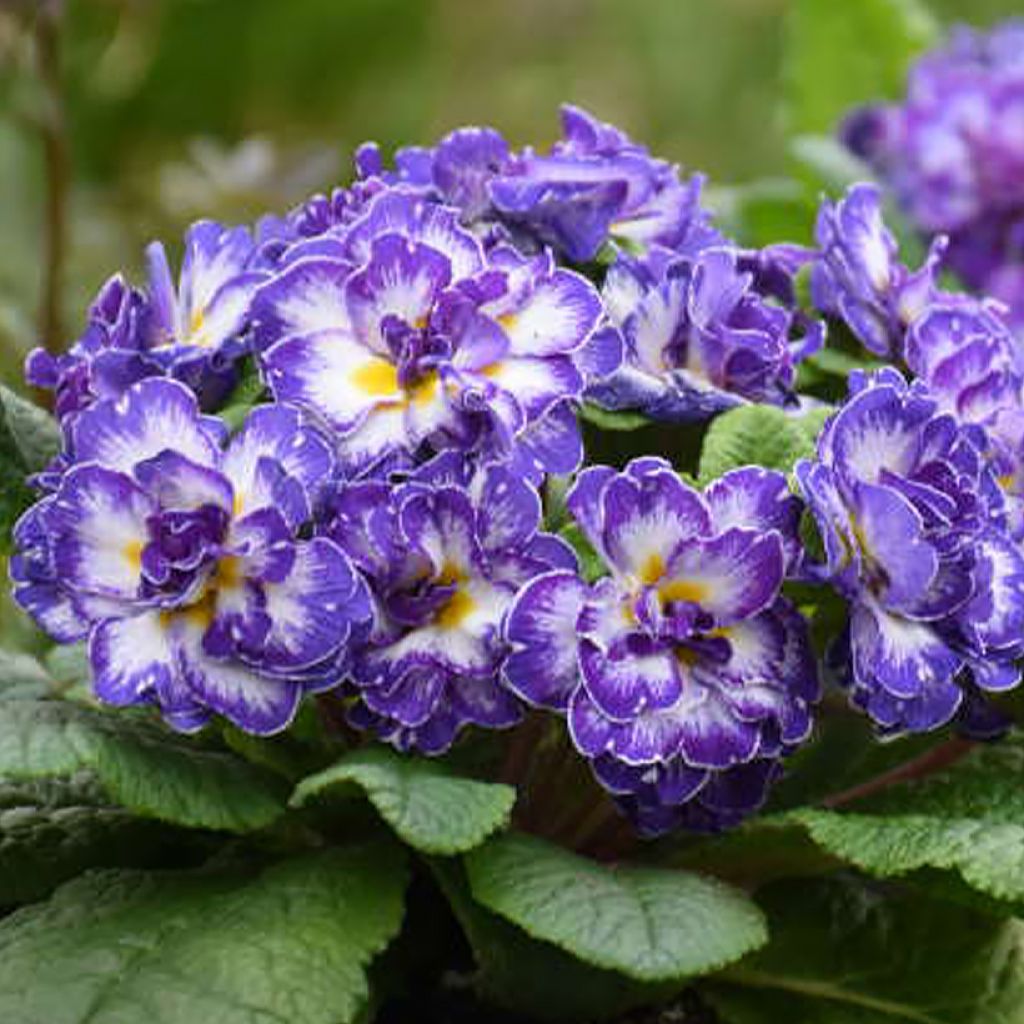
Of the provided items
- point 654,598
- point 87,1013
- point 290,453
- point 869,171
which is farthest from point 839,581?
point 869,171

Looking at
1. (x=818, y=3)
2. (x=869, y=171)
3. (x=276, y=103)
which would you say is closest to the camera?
(x=869, y=171)

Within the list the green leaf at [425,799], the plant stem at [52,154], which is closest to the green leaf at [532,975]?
the green leaf at [425,799]

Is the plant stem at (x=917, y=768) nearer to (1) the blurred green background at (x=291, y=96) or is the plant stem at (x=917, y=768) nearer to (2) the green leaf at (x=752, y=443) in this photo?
(2) the green leaf at (x=752, y=443)

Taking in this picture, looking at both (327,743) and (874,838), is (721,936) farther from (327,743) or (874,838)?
(327,743)

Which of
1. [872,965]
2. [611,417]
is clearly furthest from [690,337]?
[872,965]

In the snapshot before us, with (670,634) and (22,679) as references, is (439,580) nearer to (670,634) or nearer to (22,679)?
(670,634)

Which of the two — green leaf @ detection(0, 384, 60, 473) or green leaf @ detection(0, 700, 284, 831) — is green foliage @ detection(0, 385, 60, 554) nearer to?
green leaf @ detection(0, 384, 60, 473)

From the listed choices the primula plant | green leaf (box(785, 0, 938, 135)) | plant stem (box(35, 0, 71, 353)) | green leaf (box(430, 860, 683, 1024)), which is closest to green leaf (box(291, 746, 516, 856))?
the primula plant
